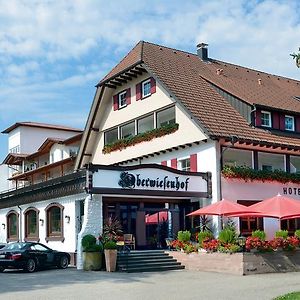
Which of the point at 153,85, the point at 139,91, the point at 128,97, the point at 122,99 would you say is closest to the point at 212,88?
the point at 153,85

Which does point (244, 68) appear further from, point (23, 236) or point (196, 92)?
point (23, 236)

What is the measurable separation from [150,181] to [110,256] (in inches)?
174

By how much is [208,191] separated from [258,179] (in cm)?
270

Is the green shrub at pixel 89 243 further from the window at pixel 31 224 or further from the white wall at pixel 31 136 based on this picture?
the white wall at pixel 31 136

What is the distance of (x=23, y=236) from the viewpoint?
106 feet

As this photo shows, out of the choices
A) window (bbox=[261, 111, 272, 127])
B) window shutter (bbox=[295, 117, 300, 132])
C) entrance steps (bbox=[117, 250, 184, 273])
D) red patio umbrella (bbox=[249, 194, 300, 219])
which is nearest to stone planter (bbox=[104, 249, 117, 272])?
entrance steps (bbox=[117, 250, 184, 273])

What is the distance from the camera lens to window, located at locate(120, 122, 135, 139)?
33.3 m

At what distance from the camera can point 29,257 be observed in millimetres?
23453

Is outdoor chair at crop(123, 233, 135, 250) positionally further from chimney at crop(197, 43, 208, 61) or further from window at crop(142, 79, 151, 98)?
chimney at crop(197, 43, 208, 61)

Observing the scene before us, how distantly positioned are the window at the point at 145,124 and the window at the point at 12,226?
8.69 meters

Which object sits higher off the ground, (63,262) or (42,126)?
(42,126)

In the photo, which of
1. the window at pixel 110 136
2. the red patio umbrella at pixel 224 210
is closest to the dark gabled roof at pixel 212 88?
the window at pixel 110 136

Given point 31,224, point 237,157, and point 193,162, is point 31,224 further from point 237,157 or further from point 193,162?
point 237,157

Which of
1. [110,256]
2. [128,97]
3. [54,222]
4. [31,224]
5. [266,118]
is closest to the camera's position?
[110,256]
